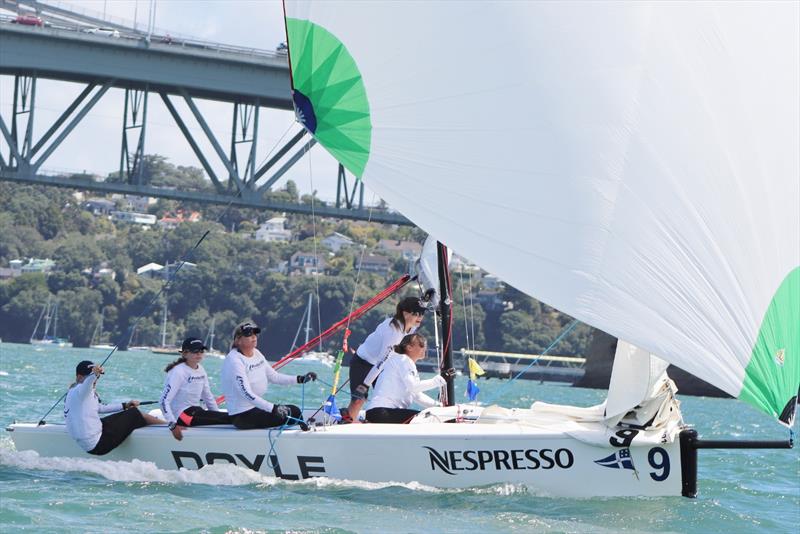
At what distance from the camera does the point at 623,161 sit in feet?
25.3

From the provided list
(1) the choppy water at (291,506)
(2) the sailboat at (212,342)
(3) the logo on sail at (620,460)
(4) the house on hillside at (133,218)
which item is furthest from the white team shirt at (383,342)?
(4) the house on hillside at (133,218)

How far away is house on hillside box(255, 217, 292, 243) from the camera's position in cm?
12256

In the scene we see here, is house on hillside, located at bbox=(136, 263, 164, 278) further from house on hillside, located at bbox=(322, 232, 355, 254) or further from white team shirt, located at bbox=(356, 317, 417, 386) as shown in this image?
white team shirt, located at bbox=(356, 317, 417, 386)

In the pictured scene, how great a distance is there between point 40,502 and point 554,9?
4251 millimetres

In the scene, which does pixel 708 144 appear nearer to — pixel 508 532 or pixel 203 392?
pixel 508 532

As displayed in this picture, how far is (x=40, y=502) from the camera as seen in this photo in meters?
8.05

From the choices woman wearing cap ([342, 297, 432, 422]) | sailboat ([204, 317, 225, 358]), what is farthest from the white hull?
sailboat ([204, 317, 225, 358])

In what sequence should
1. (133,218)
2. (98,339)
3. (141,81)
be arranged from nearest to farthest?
(141,81) < (98,339) < (133,218)

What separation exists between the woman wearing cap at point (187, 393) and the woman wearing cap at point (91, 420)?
0.84ft

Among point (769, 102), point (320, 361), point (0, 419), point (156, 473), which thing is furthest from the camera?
point (320, 361)

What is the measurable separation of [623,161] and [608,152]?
4.0 inches

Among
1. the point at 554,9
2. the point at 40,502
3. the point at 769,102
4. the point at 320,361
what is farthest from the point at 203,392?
the point at 320,361

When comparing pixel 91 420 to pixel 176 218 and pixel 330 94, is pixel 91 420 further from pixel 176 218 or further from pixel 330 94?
pixel 176 218

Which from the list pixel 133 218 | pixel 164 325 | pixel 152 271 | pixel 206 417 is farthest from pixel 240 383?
pixel 133 218
